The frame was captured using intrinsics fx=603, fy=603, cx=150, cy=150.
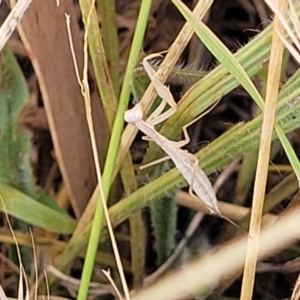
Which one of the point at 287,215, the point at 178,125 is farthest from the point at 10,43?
the point at 287,215

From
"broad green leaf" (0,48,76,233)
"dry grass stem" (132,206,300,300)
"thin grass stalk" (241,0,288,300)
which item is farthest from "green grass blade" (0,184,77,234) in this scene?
"thin grass stalk" (241,0,288,300)

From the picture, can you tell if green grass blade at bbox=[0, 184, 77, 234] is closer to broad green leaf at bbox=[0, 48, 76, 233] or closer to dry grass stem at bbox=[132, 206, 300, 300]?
broad green leaf at bbox=[0, 48, 76, 233]

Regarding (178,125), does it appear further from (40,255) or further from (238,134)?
(40,255)

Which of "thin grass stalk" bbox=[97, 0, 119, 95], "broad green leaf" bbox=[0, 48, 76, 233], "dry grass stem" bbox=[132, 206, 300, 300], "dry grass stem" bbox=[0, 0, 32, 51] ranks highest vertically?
"dry grass stem" bbox=[0, 0, 32, 51]

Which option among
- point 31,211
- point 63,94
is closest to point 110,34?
point 63,94

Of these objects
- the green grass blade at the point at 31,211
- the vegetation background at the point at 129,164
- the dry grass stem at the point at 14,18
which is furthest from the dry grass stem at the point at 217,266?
the dry grass stem at the point at 14,18

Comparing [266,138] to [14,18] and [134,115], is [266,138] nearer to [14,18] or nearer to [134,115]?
[134,115]

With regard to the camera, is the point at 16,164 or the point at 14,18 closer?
the point at 14,18

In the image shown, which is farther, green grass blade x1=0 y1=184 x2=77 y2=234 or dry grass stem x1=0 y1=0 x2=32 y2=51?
green grass blade x1=0 y1=184 x2=77 y2=234
